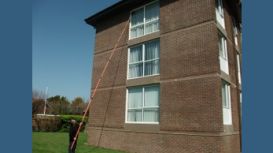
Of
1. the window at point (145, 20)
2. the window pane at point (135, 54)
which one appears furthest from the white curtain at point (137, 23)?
the window pane at point (135, 54)

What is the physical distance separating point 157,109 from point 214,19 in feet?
17.3

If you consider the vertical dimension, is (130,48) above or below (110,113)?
above

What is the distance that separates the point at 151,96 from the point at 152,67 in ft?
5.35

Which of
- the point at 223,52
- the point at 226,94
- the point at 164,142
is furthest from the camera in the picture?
the point at 223,52

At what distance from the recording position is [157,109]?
521 inches

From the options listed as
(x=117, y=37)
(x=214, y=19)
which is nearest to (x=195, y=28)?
(x=214, y=19)

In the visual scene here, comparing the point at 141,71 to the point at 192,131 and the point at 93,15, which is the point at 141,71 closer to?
the point at 192,131

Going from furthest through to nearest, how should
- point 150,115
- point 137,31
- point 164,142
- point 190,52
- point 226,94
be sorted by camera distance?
1. point 137,31
2. point 150,115
3. point 226,94
4. point 164,142
5. point 190,52

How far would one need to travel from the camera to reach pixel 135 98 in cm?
1465

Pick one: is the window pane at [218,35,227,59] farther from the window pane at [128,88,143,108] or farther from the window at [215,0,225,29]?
the window pane at [128,88,143,108]

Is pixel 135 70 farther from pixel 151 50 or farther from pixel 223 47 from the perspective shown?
pixel 223 47

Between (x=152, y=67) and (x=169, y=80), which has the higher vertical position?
(x=152, y=67)

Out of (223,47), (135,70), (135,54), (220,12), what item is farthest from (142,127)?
(220,12)

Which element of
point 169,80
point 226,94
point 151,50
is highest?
point 151,50
